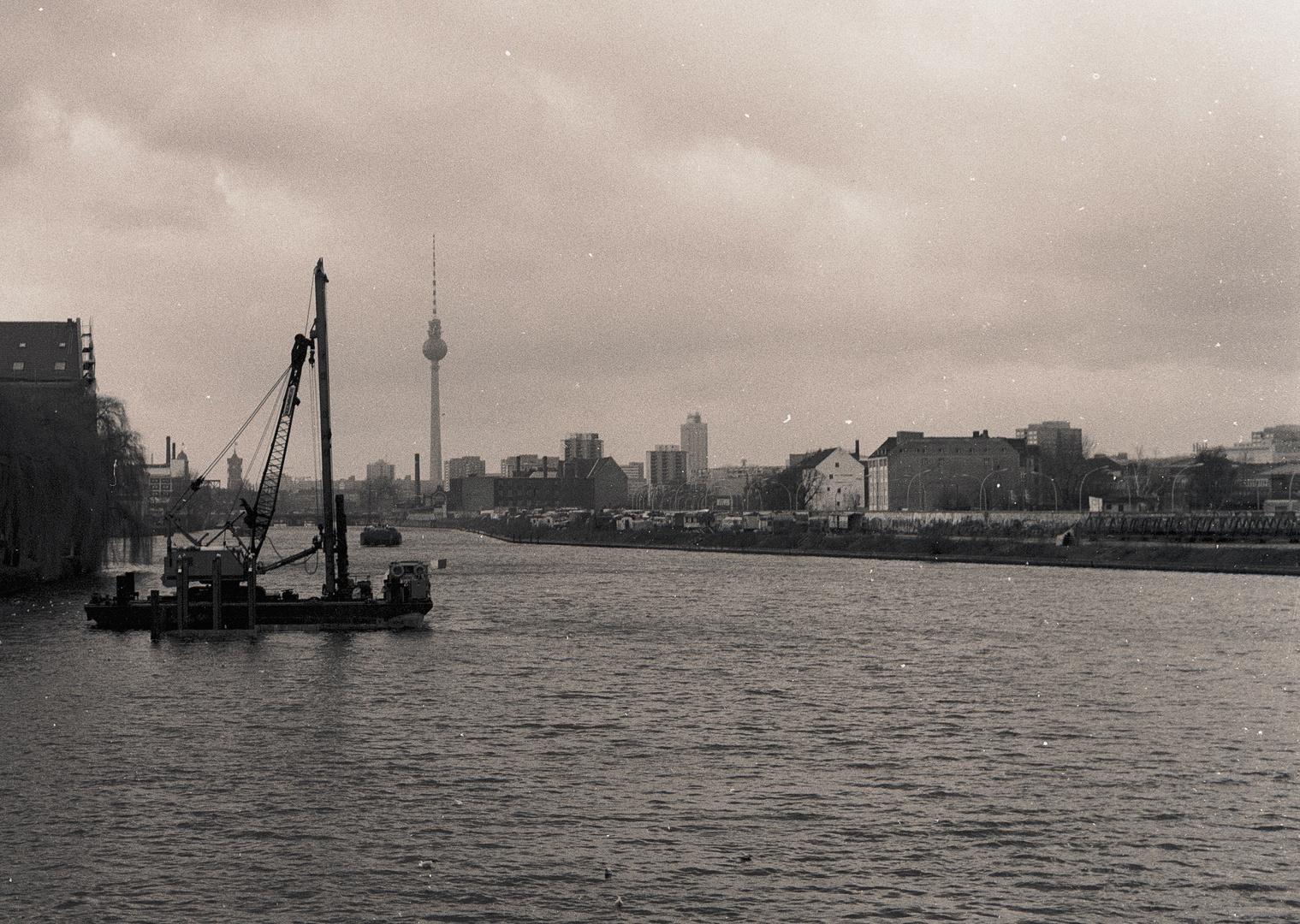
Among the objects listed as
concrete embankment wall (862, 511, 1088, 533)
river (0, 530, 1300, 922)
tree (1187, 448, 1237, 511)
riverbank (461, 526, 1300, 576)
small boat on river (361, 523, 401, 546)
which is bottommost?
river (0, 530, 1300, 922)

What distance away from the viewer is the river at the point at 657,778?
53.6 ft

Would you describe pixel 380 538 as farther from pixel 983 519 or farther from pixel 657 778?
pixel 657 778

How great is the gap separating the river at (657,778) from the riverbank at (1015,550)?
36.7 metres

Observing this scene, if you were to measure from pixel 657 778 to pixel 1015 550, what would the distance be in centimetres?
8374

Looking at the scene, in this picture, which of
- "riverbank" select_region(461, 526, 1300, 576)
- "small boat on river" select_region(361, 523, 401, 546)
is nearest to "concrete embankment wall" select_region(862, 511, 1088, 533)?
"riverbank" select_region(461, 526, 1300, 576)

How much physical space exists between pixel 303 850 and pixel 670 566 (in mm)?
91852

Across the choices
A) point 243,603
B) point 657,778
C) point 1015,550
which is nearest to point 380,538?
point 1015,550

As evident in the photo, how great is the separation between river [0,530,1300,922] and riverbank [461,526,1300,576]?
121 feet

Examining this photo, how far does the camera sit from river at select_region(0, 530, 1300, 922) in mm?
16344

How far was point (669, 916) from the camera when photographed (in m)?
15.4

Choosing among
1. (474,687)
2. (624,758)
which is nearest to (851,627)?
(474,687)

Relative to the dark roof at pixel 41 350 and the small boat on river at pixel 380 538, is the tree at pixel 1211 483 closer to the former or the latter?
the small boat on river at pixel 380 538

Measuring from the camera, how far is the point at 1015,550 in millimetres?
102062

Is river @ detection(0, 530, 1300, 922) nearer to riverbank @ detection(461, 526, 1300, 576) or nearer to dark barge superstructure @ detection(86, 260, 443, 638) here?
dark barge superstructure @ detection(86, 260, 443, 638)
